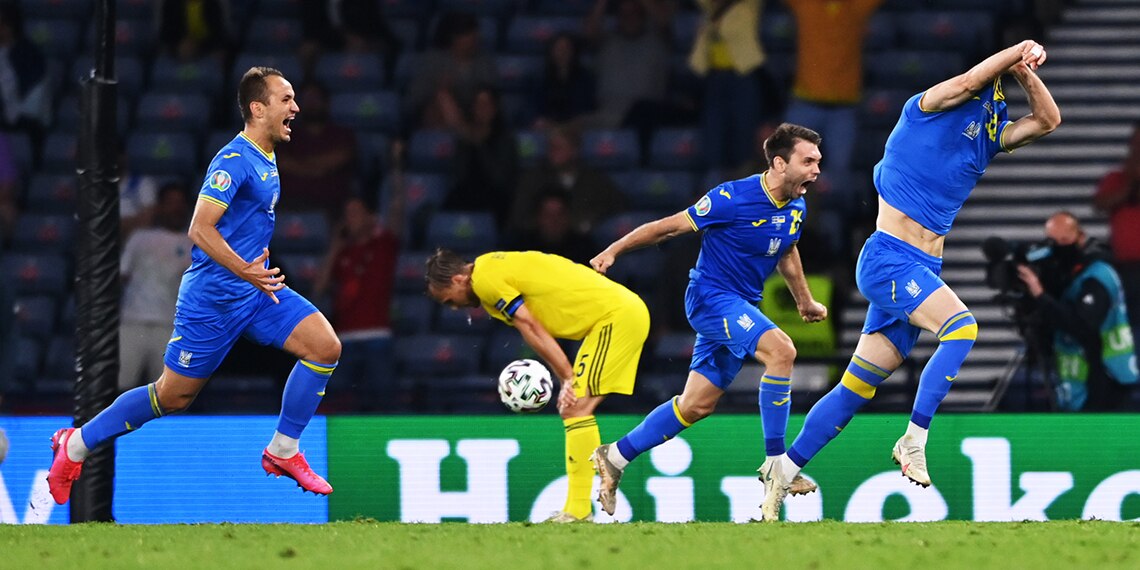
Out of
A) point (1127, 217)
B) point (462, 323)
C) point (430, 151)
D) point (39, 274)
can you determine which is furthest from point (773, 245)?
point (39, 274)

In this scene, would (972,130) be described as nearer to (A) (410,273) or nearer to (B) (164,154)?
(A) (410,273)

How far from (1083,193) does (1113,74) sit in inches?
61.4

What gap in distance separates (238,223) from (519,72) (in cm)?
759

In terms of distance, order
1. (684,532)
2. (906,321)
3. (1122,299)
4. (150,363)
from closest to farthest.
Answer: (684,532) → (906,321) → (1122,299) → (150,363)

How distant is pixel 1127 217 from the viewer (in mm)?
13664

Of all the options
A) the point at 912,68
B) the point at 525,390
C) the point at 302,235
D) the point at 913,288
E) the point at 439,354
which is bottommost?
the point at 439,354

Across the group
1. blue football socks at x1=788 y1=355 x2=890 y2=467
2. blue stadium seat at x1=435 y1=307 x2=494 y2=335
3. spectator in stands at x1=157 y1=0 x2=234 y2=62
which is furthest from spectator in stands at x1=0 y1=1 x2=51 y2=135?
blue football socks at x1=788 y1=355 x2=890 y2=467

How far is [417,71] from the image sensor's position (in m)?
15.4

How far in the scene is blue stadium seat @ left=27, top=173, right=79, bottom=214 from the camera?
612 inches

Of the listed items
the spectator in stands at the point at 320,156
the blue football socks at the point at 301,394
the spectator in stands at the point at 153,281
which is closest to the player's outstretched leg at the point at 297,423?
the blue football socks at the point at 301,394

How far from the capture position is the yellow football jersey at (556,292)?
30.5ft

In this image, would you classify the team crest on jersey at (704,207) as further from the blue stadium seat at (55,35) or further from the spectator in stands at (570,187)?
the blue stadium seat at (55,35)

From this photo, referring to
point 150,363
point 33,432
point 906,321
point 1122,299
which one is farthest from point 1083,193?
point 33,432

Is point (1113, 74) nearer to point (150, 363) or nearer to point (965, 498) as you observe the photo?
point (965, 498)
